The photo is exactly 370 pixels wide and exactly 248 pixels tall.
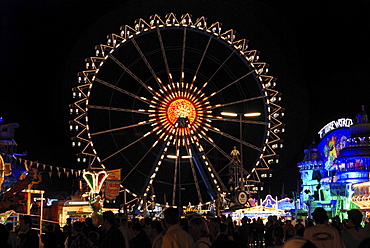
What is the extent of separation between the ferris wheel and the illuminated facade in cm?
1976

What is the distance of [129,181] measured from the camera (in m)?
44.5

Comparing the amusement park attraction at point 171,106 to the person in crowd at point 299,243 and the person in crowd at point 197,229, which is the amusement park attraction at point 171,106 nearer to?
the person in crowd at point 197,229

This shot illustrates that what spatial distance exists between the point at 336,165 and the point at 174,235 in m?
55.3

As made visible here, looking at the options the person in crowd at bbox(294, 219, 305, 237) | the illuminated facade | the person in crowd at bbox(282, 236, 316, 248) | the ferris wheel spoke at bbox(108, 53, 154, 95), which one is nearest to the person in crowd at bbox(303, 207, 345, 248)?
the person in crowd at bbox(282, 236, 316, 248)

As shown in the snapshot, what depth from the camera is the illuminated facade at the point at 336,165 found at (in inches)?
2260

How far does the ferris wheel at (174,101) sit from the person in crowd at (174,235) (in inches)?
1116

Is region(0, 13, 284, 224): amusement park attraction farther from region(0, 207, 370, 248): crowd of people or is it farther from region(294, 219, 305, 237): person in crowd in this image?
region(0, 207, 370, 248): crowd of people

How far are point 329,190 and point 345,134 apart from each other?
21.6 feet

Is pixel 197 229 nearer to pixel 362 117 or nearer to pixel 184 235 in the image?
pixel 184 235

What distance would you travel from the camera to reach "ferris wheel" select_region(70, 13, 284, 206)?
3756 cm

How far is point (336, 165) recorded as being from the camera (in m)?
61.3

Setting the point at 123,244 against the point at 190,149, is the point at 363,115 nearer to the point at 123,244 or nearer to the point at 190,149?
the point at 190,149

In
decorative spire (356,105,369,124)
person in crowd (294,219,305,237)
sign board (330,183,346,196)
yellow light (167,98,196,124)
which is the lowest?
person in crowd (294,219,305,237)

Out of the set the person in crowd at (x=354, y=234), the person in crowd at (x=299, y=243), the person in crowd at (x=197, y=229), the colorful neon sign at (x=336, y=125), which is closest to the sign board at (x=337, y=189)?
the colorful neon sign at (x=336, y=125)
